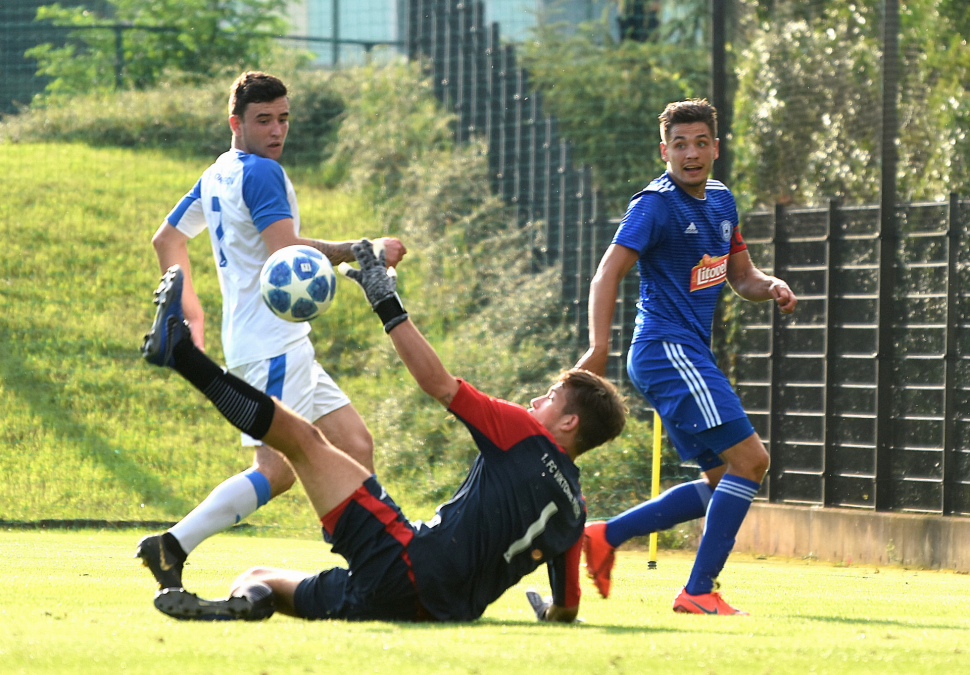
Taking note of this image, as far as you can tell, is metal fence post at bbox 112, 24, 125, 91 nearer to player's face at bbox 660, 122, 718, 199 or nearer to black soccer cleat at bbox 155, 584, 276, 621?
player's face at bbox 660, 122, 718, 199

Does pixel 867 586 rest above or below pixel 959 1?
below

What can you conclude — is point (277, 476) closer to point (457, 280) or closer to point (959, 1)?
point (457, 280)

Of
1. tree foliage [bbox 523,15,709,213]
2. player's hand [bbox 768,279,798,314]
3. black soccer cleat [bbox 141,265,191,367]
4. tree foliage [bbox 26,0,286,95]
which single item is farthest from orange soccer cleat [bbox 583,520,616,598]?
tree foliage [bbox 26,0,286,95]

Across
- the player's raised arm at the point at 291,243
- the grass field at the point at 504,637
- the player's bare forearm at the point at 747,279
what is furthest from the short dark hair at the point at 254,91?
the player's bare forearm at the point at 747,279

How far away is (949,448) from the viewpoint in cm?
891

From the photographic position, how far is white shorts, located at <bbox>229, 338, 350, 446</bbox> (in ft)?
16.3

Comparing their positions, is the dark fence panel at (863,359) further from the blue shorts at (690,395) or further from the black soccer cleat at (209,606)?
the black soccer cleat at (209,606)

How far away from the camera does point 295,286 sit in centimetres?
455

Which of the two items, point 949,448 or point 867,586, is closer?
point 867,586

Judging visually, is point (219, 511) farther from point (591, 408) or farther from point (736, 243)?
point (736, 243)

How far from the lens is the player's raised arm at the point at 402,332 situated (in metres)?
3.98

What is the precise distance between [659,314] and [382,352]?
870 cm

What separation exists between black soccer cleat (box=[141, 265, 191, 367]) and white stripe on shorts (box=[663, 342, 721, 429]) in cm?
193

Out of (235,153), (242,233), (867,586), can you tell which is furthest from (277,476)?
(867,586)
